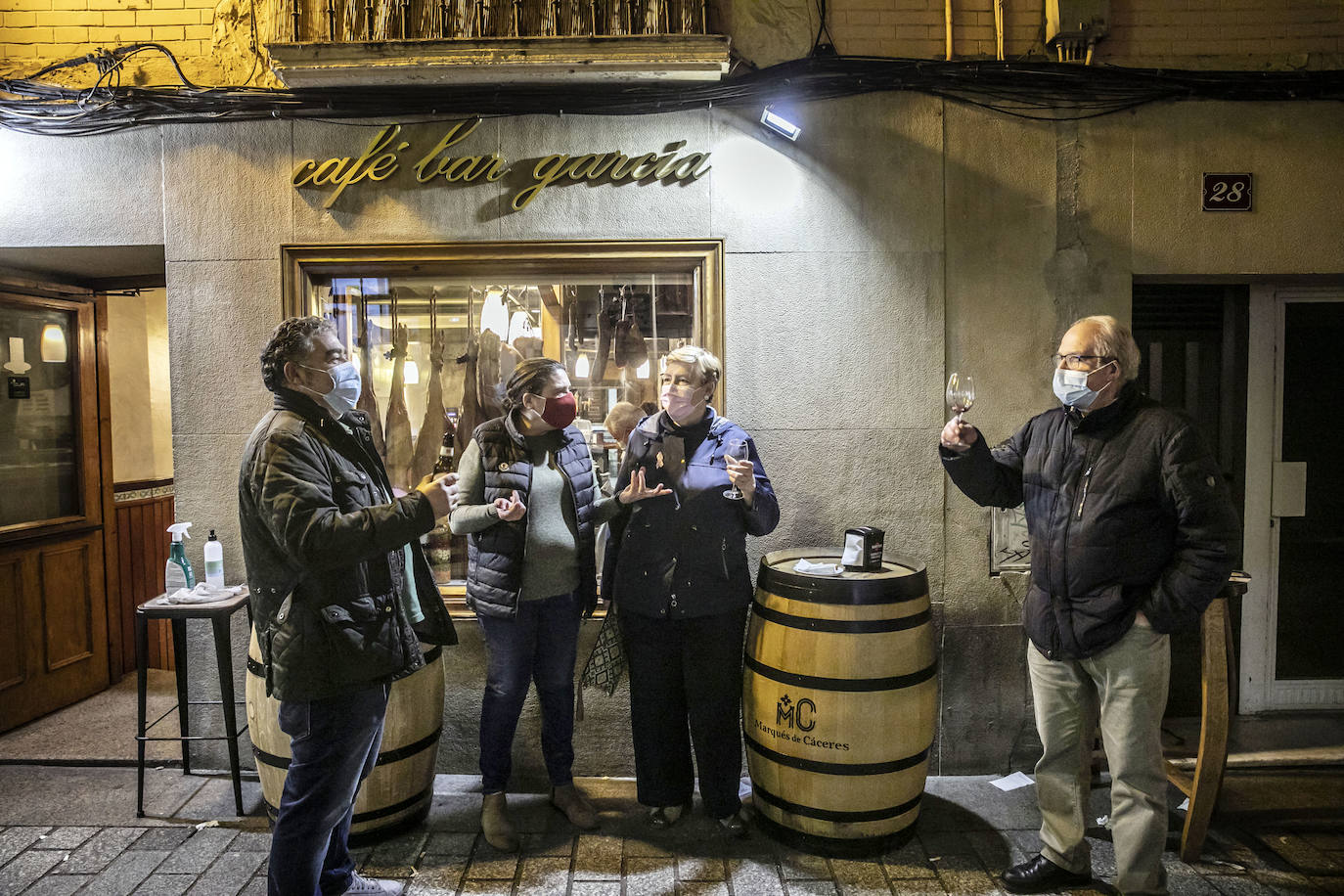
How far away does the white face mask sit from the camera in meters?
2.59

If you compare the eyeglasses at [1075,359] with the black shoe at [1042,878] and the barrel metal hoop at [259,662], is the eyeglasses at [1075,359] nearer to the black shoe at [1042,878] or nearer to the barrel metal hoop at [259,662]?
the black shoe at [1042,878]

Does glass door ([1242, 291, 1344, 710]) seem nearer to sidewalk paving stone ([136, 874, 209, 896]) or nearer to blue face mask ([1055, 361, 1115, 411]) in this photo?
blue face mask ([1055, 361, 1115, 411])

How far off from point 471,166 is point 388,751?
2666 mm

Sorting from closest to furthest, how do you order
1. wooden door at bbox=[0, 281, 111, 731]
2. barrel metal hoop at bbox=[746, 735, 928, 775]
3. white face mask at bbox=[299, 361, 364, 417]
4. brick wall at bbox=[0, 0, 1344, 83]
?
1. white face mask at bbox=[299, 361, 364, 417]
2. barrel metal hoop at bbox=[746, 735, 928, 775]
3. brick wall at bbox=[0, 0, 1344, 83]
4. wooden door at bbox=[0, 281, 111, 731]

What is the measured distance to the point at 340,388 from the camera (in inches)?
103

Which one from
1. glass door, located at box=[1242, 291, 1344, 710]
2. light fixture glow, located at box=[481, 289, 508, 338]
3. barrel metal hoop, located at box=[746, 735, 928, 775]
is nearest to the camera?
barrel metal hoop, located at box=[746, 735, 928, 775]

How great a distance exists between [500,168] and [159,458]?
402cm

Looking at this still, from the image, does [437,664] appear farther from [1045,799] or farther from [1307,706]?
[1307,706]

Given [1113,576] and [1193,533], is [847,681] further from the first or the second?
[1193,533]

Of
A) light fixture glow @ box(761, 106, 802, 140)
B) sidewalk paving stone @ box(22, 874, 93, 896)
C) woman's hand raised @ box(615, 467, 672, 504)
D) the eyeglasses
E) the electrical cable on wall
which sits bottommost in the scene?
sidewalk paving stone @ box(22, 874, 93, 896)

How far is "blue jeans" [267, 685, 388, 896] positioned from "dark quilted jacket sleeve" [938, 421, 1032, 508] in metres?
2.27

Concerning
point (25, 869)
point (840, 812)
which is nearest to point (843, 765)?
point (840, 812)

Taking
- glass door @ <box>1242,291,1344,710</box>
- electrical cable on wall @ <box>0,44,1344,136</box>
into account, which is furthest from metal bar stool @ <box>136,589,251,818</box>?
glass door @ <box>1242,291,1344,710</box>

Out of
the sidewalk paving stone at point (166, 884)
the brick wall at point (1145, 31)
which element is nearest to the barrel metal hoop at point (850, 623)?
the sidewalk paving stone at point (166, 884)
